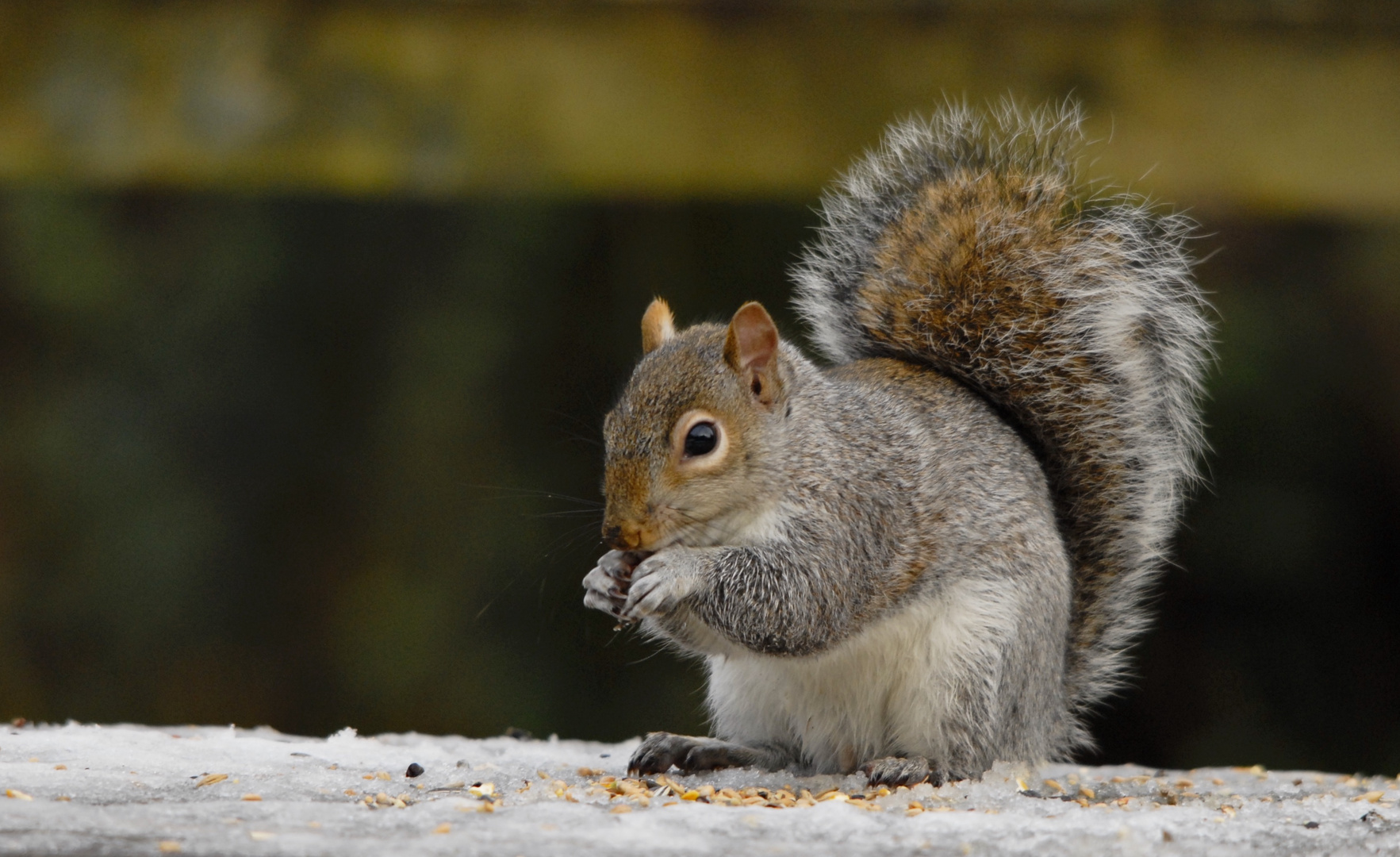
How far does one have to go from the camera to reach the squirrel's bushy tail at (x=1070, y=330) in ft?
5.75

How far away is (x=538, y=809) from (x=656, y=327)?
656mm

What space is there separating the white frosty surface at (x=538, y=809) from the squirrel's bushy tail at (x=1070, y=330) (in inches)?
11.0

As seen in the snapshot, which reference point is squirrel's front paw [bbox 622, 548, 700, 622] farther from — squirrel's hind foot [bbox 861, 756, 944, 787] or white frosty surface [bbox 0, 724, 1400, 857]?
squirrel's hind foot [bbox 861, 756, 944, 787]

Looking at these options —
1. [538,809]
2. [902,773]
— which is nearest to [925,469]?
[902,773]

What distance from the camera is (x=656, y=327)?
1.70 metres

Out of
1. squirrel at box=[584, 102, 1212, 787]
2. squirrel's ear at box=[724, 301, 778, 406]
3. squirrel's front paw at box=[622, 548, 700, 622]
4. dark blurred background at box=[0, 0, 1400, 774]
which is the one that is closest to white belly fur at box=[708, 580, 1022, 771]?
squirrel at box=[584, 102, 1212, 787]

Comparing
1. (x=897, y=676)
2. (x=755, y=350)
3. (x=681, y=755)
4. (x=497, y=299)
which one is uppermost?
(x=497, y=299)

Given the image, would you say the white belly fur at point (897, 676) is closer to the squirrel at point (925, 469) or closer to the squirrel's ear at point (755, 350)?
the squirrel at point (925, 469)

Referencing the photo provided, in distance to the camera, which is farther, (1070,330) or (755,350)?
(1070,330)

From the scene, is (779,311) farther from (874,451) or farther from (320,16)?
(320,16)

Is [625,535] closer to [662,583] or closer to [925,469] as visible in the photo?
[662,583]

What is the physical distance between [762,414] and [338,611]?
1180mm

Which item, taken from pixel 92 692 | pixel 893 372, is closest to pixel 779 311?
pixel 893 372

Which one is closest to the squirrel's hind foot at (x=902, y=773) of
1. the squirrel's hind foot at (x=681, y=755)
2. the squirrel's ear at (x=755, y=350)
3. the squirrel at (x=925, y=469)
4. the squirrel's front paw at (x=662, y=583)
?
the squirrel at (x=925, y=469)
